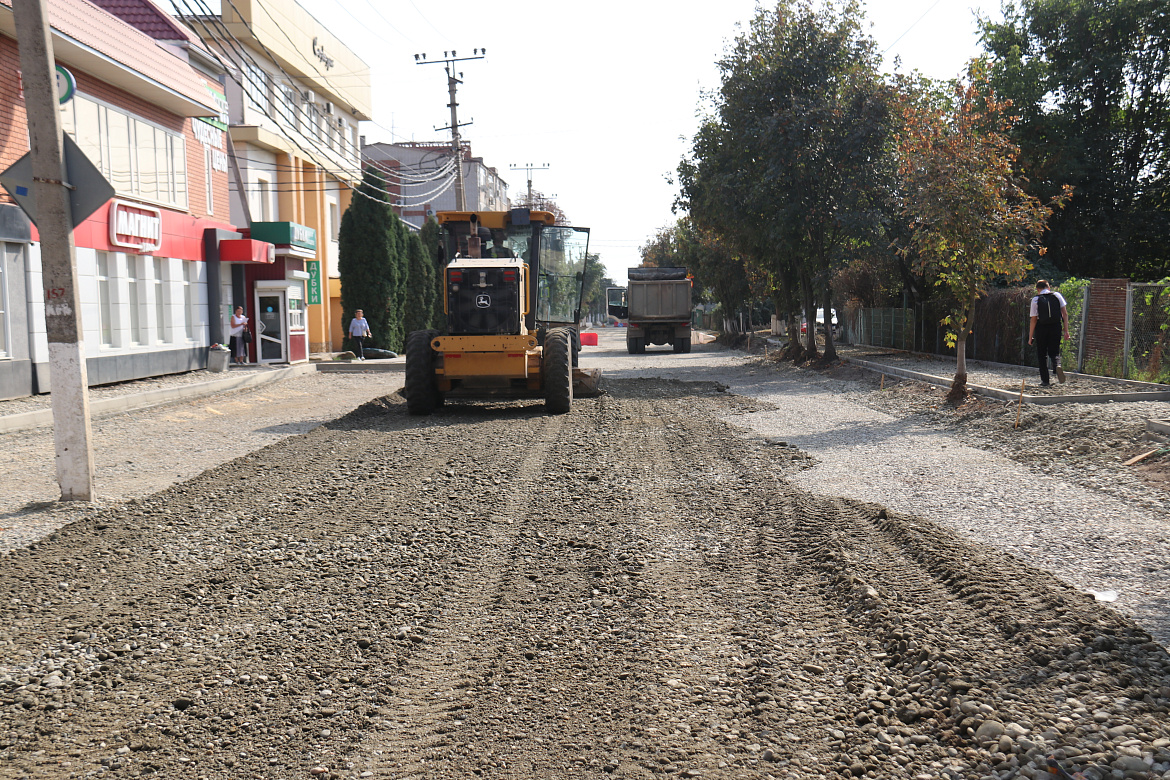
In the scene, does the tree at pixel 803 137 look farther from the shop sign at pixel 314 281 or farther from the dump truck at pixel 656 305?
the shop sign at pixel 314 281

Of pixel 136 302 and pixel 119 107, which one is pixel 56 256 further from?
pixel 119 107

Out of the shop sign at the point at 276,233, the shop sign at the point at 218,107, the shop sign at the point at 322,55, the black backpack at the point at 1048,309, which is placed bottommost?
the black backpack at the point at 1048,309

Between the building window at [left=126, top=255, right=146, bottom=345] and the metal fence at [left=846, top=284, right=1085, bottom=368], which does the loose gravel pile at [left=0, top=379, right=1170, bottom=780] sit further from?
the building window at [left=126, top=255, right=146, bottom=345]

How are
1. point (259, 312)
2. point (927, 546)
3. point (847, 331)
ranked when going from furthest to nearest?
point (847, 331) < point (259, 312) < point (927, 546)

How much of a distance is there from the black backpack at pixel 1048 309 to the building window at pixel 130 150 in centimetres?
1778

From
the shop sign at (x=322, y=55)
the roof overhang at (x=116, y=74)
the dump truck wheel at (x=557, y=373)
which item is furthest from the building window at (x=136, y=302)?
the shop sign at (x=322, y=55)

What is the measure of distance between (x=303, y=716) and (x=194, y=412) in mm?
13728

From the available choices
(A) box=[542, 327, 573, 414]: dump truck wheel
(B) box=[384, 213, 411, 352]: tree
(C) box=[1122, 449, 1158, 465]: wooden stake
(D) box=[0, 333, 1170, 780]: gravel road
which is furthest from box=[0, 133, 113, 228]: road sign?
(B) box=[384, 213, 411, 352]: tree

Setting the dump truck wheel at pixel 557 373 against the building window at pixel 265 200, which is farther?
the building window at pixel 265 200

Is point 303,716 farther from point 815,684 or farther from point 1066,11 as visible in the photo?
point 1066,11

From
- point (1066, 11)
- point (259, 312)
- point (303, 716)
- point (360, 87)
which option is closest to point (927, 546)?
point (303, 716)

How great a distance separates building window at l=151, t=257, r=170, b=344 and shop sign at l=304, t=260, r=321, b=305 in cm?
1420

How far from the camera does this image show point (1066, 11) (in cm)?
3008

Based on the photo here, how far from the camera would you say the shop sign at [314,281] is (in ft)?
121
